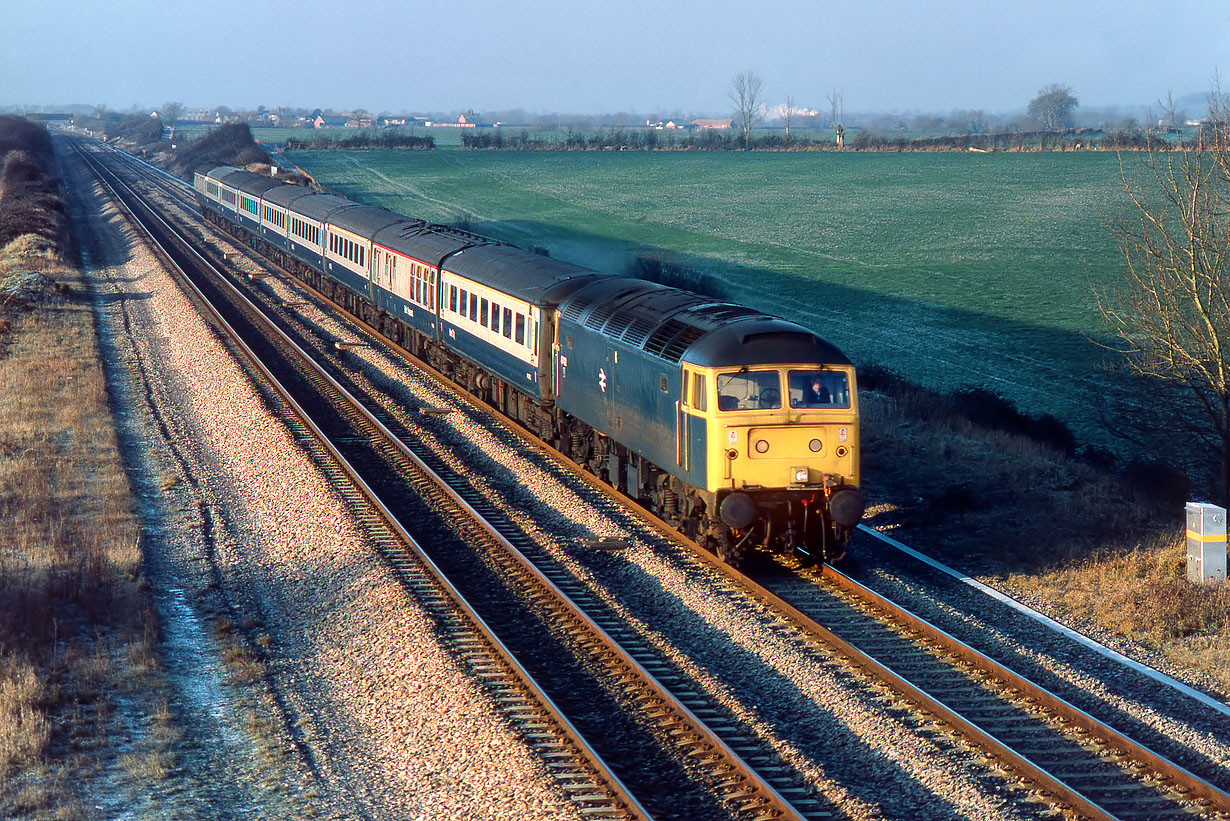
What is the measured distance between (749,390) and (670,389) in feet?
4.50

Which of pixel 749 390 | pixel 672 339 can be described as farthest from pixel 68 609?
pixel 749 390

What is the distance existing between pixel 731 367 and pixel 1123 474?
10405mm

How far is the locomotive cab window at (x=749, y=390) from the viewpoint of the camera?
14.3 meters

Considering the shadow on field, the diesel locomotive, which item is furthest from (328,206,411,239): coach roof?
the shadow on field

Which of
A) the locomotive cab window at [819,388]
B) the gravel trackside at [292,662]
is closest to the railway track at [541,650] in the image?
the gravel trackside at [292,662]

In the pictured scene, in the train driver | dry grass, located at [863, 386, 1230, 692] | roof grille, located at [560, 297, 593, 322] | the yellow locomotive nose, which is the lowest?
dry grass, located at [863, 386, 1230, 692]

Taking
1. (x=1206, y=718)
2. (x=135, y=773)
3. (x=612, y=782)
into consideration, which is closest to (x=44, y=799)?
(x=135, y=773)

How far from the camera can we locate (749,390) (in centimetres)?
1434

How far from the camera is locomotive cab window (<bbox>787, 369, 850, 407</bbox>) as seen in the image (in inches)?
570

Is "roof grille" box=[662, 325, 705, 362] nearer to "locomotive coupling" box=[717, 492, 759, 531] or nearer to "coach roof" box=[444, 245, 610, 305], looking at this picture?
"locomotive coupling" box=[717, 492, 759, 531]

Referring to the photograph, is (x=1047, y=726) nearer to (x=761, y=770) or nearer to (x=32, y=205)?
(x=761, y=770)

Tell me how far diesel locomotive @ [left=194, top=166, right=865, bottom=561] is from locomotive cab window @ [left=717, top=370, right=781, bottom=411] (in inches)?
0.6

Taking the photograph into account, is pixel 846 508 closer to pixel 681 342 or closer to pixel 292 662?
pixel 681 342

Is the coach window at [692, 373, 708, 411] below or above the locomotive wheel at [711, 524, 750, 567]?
above
